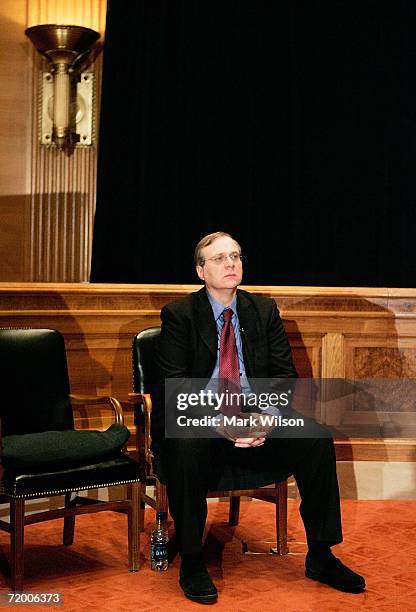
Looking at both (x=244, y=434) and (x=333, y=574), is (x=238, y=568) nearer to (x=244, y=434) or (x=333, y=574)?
(x=333, y=574)

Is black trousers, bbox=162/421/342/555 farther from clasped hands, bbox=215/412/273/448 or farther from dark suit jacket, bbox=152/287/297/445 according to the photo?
dark suit jacket, bbox=152/287/297/445

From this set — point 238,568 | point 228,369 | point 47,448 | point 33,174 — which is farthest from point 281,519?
point 33,174

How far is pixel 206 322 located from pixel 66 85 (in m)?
2.03

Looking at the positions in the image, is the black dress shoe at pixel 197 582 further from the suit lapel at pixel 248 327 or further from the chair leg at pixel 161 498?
the suit lapel at pixel 248 327

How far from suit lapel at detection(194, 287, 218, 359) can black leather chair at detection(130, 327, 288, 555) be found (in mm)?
261

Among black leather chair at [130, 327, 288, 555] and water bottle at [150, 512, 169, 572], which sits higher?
black leather chair at [130, 327, 288, 555]

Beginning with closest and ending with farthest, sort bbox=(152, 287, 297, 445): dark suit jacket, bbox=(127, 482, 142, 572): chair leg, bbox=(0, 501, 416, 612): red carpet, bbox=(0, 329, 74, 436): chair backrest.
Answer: bbox=(0, 501, 416, 612): red carpet, bbox=(127, 482, 142, 572): chair leg, bbox=(152, 287, 297, 445): dark suit jacket, bbox=(0, 329, 74, 436): chair backrest

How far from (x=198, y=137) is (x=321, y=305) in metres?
1.29

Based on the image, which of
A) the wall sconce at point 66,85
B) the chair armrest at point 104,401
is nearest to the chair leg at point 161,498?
the chair armrest at point 104,401

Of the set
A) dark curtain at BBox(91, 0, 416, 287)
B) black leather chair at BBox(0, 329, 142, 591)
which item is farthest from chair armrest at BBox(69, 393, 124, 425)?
dark curtain at BBox(91, 0, 416, 287)

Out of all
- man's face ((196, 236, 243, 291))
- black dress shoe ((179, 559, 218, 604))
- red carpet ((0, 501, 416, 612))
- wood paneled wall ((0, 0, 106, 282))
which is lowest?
red carpet ((0, 501, 416, 612))

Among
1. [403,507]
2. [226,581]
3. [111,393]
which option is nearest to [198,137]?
[111,393]

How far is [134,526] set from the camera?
3547 mm

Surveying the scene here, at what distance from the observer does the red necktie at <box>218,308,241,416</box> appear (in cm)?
367
